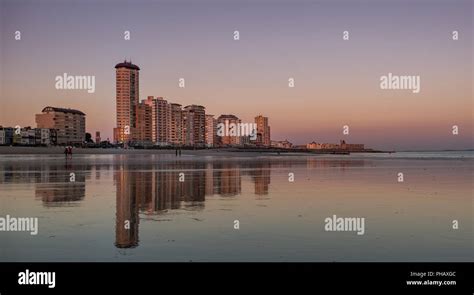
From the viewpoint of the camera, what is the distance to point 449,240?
33.9 feet

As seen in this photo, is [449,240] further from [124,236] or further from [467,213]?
[124,236]
